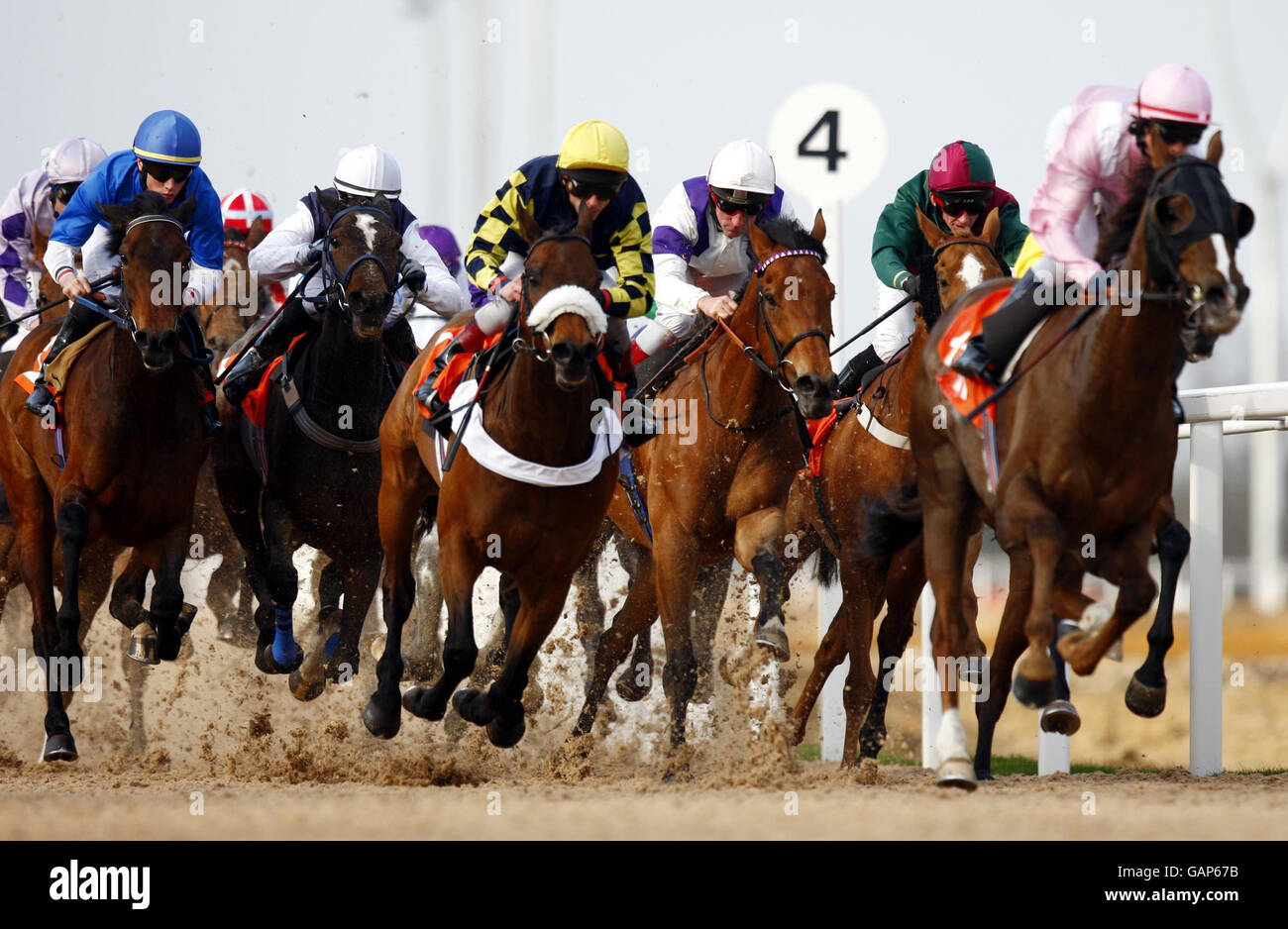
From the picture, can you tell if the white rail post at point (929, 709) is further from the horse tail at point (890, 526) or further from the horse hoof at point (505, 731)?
the horse hoof at point (505, 731)

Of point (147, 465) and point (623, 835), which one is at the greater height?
point (147, 465)

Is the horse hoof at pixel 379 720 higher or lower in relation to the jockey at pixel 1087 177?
lower

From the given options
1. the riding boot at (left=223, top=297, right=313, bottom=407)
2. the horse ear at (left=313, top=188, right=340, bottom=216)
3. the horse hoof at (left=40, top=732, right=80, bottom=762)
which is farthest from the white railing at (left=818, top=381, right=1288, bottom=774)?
the horse hoof at (left=40, top=732, right=80, bottom=762)

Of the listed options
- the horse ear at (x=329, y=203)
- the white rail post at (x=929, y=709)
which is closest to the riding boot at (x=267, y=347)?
the horse ear at (x=329, y=203)

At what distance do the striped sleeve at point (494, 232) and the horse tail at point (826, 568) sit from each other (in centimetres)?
286

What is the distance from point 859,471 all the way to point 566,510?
194 centimetres

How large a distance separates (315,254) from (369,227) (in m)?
0.48

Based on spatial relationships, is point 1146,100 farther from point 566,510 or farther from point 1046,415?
point 566,510

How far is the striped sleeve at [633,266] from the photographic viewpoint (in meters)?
6.15

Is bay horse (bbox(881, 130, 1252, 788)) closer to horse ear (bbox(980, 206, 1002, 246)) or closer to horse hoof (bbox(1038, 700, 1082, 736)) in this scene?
horse hoof (bbox(1038, 700, 1082, 736))

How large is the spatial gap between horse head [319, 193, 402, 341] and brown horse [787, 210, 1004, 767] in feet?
6.77

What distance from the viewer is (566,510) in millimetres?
6188

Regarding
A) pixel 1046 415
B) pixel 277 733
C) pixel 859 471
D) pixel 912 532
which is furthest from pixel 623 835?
pixel 277 733

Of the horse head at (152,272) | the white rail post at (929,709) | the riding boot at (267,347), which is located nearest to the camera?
the horse head at (152,272)
